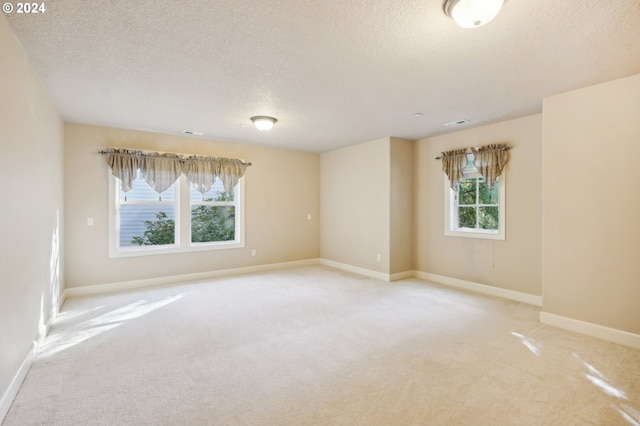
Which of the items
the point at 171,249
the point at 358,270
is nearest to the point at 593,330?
the point at 358,270

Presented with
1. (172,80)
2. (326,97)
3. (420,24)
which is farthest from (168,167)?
(420,24)

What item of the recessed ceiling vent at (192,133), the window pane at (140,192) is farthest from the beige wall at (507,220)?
the window pane at (140,192)

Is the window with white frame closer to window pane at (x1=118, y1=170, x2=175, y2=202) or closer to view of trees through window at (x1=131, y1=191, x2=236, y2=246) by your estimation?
view of trees through window at (x1=131, y1=191, x2=236, y2=246)

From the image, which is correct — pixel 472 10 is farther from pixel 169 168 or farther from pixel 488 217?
pixel 169 168

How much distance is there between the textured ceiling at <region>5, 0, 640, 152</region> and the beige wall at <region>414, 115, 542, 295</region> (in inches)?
19.4

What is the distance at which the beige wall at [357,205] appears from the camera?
559cm

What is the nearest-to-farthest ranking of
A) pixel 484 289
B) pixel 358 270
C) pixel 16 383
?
pixel 16 383
pixel 484 289
pixel 358 270

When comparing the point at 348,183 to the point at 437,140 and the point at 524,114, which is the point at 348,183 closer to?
the point at 437,140

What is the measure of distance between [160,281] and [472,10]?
17.8ft

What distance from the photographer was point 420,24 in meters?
2.12

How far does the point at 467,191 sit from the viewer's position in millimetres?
5102

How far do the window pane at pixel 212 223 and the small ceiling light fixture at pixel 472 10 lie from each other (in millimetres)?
4979

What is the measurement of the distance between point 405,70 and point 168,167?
4092 millimetres

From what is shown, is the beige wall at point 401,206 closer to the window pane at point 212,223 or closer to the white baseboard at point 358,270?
the white baseboard at point 358,270
